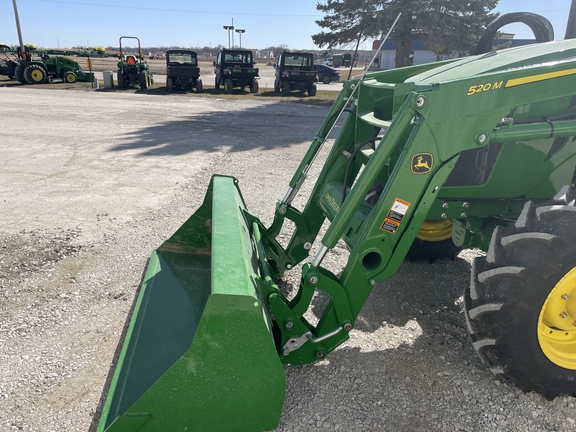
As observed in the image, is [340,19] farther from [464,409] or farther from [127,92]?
[464,409]

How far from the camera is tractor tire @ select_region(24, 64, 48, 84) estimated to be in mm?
22969

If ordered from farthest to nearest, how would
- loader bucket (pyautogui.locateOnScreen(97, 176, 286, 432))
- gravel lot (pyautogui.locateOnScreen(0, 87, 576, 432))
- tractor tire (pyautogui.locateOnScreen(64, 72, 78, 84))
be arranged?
tractor tire (pyautogui.locateOnScreen(64, 72, 78, 84))
gravel lot (pyautogui.locateOnScreen(0, 87, 576, 432))
loader bucket (pyautogui.locateOnScreen(97, 176, 286, 432))

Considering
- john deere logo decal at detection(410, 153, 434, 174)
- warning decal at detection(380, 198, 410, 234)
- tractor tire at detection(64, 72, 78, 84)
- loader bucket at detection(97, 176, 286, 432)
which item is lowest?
tractor tire at detection(64, 72, 78, 84)

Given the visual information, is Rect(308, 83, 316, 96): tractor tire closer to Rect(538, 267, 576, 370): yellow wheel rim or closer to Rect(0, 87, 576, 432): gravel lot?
Rect(0, 87, 576, 432): gravel lot

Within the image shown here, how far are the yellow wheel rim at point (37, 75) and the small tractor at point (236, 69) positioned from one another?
29.7 feet

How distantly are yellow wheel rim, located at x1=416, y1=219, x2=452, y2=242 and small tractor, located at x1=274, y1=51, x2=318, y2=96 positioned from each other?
18.5 meters

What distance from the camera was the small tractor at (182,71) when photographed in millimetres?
21500

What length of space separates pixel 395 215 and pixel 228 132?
9735 mm

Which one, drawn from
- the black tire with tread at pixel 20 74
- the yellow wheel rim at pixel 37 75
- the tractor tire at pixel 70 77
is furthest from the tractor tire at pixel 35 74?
the tractor tire at pixel 70 77

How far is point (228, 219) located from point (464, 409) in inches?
74.2

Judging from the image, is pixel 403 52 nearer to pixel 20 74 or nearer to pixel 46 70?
pixel 46 70

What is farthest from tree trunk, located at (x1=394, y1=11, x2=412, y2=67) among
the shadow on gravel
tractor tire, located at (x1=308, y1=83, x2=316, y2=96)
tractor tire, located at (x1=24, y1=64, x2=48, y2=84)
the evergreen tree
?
tractor tire, located at (x1=24, y1=64, x2=48, y2=84)

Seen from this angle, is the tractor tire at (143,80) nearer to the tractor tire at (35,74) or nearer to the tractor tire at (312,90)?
the tractor tire at (35,74)

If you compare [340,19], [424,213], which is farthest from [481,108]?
[340,19]
